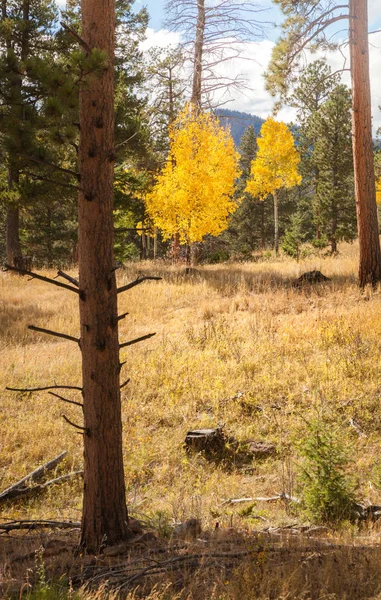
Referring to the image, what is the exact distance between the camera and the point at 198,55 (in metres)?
18.9

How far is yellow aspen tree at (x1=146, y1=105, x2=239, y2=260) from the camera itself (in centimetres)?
1658

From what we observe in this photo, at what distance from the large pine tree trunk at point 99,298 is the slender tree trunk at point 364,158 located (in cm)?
864

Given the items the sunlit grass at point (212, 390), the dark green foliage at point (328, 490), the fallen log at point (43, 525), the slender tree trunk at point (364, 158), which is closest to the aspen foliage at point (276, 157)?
→ the slender tree trunk at point (364, 158)

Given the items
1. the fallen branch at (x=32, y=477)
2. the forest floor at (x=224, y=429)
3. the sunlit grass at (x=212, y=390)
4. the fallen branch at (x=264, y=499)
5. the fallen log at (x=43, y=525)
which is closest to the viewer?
the forest floor at (x=224, y=429)

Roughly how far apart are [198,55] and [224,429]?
53.5 ft

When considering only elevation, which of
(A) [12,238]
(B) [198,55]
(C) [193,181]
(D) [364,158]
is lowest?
(A) [12,238]

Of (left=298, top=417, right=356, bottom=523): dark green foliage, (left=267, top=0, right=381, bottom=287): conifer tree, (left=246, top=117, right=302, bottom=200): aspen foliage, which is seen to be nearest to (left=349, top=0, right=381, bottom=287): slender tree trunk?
(left=267, top=0, right=381, bottom=287): conifer tree

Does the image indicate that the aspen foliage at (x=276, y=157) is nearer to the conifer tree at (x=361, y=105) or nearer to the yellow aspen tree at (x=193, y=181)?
the yellow aspen tree at (x=193, y=181)

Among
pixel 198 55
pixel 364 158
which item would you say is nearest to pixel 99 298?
pixel 364 158

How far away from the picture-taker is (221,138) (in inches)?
704

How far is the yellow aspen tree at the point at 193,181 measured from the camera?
16578mm

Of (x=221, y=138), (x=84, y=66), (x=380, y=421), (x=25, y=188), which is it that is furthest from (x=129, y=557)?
(x=221, y=138)

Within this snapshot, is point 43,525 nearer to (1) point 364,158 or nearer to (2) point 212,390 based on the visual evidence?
(2) point 212,390

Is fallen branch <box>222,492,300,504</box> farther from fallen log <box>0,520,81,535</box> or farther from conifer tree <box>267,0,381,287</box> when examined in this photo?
conifer tree <box>267,0,381,287</box>
